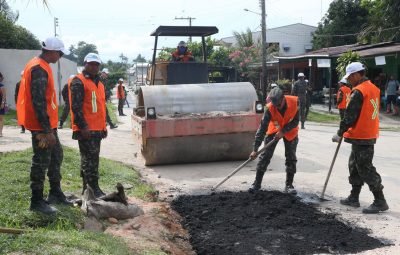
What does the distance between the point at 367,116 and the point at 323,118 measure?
13562mm

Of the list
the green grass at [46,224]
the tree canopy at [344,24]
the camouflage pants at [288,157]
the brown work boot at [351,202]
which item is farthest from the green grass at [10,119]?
the tree canopy at [344,24]

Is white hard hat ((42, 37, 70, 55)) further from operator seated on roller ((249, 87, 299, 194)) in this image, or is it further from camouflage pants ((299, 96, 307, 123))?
camouflage pants ((299, 96, 307, 123))

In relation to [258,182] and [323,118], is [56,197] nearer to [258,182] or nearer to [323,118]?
[258,182]

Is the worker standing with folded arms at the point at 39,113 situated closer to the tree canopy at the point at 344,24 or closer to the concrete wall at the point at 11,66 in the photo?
the concrete wall at the point at 11,66

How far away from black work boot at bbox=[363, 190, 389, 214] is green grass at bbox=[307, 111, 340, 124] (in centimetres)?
1263

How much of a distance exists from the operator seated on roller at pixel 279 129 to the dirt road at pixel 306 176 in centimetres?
38

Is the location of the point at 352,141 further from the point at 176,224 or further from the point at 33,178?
the point at 33,178

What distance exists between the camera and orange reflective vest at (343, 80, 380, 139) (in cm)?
605

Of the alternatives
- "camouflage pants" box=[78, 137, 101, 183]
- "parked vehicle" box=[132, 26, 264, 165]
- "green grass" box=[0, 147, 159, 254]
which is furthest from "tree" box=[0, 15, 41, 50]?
"camouflage pants" box=[78, 137, 101, 183]

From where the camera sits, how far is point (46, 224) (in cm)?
465

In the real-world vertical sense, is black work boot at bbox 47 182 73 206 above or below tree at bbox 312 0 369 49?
below

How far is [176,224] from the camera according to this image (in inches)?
225

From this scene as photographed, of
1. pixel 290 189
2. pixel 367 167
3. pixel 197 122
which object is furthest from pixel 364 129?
pixel 197 122

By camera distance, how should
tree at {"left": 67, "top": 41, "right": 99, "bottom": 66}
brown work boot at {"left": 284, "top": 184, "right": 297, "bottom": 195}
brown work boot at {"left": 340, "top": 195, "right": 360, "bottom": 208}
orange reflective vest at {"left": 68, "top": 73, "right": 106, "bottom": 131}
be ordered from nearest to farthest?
orange reflective vest at {"left": 68, "top": 73, "right": 106, "bottom": 131}, brown work boot at {"left": 340, "top": 195, "right": 360, "bottom": 208}, brown work boot at {"left": 284, "top": 184, "right": 297, "bottom": 195}, tree at {"left": 67, "top": 41, "right": 99, "bottom": 66}
